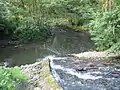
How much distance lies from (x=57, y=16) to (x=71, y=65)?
19.0 m

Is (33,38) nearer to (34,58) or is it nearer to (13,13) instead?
(13,13)

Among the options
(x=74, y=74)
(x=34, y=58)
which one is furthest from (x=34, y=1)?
(x=74, y=74)

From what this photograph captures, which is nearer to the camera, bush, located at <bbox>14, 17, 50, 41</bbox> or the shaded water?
the shaded water

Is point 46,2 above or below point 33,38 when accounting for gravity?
above

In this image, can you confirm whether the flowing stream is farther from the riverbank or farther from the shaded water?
the riverbank


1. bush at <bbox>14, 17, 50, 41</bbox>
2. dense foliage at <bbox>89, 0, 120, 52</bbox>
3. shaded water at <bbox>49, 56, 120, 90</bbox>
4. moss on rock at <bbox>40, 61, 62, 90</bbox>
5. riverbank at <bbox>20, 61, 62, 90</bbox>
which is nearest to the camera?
moss on rock at <bbox>40, 61, 62, 90</bbox>

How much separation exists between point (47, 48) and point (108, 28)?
705 centimetres

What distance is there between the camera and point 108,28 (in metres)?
15.9

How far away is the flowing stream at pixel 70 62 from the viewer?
11.9 meters

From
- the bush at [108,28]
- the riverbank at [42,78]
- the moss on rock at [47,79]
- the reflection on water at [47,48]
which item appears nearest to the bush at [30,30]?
the reflection on water at [47,48]

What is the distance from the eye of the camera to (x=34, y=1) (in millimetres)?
29109

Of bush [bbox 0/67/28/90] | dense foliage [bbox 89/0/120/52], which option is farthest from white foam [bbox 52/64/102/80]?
bush [bbox 0/67/28/90]

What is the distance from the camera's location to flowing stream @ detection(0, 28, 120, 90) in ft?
39.1

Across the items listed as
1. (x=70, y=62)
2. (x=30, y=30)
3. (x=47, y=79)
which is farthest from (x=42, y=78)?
(x=30, y=30)
